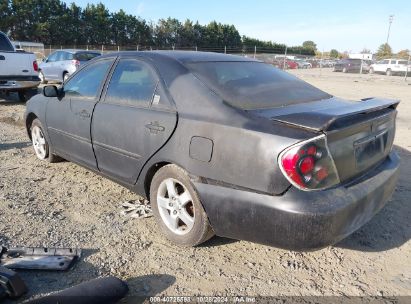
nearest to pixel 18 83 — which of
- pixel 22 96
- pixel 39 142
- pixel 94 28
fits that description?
pixel 22 96

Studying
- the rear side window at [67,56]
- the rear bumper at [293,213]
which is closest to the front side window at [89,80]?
the rear bumper at [293,213]

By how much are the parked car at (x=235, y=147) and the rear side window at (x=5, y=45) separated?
24.1 ft

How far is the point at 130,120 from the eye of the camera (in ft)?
11.0

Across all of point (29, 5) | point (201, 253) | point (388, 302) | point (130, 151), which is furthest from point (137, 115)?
point (29, 5)

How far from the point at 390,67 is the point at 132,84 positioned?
33.2m

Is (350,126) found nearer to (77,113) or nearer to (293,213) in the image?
(293,213)

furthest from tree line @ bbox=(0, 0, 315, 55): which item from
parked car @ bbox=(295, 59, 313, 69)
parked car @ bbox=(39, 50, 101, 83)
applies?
parked car @ bbox=(39, 50, 101, 83)

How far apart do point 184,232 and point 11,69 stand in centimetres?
831

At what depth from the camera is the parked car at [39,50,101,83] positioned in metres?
13.9

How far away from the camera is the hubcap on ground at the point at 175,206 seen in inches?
118

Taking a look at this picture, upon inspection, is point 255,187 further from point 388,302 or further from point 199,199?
point 388,302

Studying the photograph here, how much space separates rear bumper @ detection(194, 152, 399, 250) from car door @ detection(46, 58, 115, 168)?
1.76 m

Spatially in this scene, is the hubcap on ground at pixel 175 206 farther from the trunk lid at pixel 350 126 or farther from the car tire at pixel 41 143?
the car tire at pixel 41 143

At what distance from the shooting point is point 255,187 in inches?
97.5
